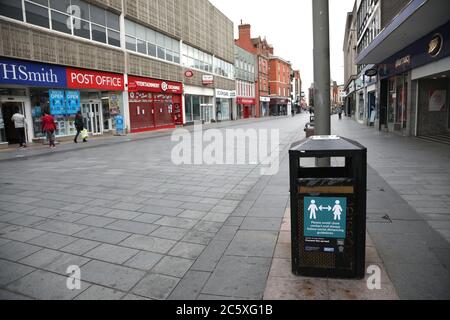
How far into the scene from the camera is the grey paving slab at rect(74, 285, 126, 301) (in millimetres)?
2922

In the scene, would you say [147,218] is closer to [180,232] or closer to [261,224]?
[180,232]

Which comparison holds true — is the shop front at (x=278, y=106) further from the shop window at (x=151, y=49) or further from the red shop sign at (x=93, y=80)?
the red shop sign at (x=93, y=80)

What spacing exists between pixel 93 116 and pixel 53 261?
2003cm

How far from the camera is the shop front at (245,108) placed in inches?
2087

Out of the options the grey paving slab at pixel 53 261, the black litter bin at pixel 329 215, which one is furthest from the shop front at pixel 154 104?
the black litter bin at pixel 329 215

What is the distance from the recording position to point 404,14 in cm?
990

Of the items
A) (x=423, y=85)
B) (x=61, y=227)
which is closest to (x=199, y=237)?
(x=61, y=227)

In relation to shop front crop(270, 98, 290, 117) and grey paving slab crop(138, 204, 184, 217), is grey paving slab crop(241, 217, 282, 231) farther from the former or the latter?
shop front crop(270, 98, 290, 117)

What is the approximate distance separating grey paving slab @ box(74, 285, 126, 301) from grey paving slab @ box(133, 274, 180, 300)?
154 millimetres

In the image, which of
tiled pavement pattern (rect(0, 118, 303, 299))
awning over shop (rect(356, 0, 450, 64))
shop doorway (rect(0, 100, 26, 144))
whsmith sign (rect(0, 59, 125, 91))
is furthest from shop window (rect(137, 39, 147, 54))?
tiled pavement pattern (rect(0, 118, 303, 299))

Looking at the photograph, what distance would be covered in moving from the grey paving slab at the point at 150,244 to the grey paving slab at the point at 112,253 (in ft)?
0.42

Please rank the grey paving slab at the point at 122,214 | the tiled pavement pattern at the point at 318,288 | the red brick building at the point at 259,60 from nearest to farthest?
the tiled pavement pattern at the point at 318,288 → the grey paving slab at the point at 122,214 → the red brick building at the point at 259,60
